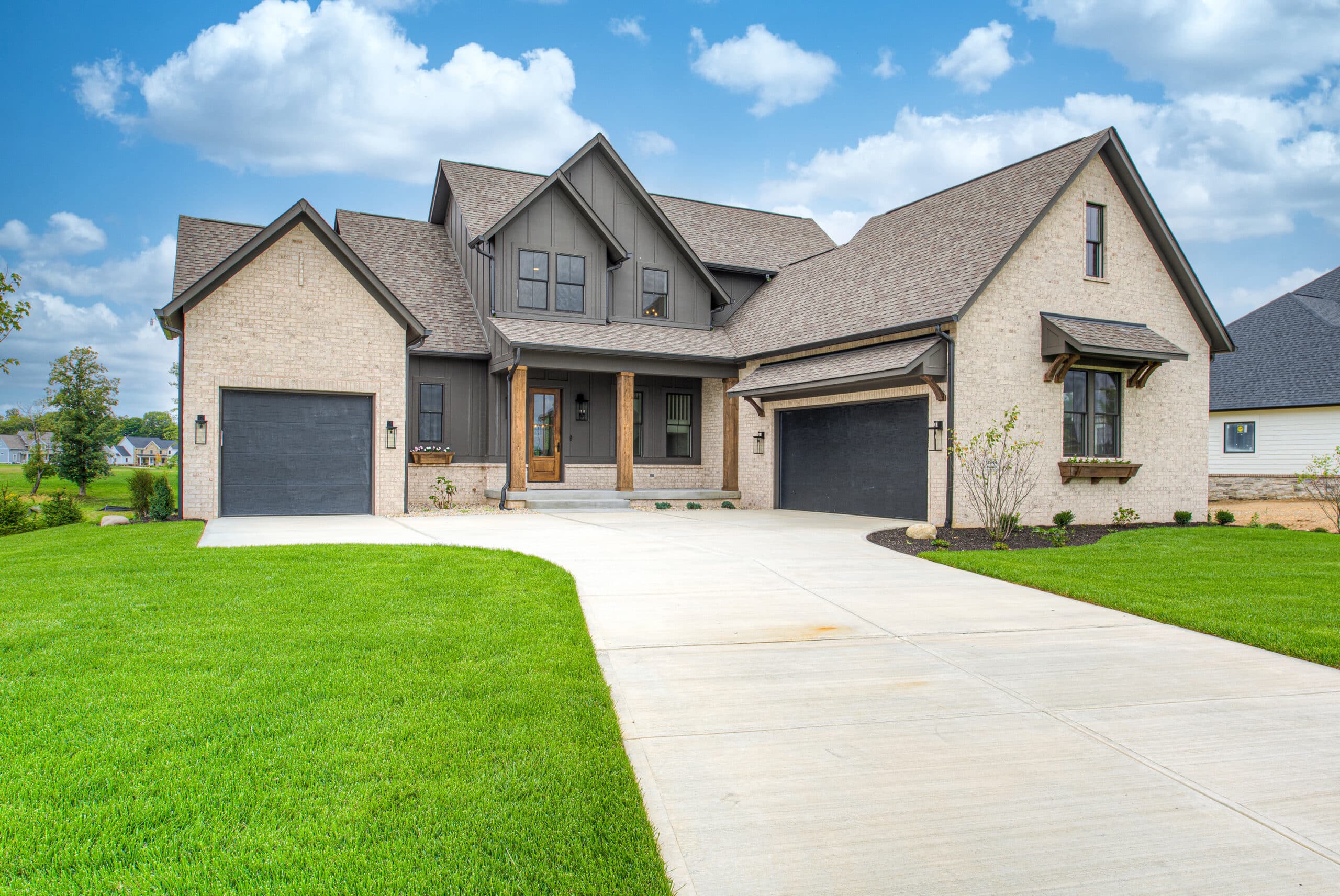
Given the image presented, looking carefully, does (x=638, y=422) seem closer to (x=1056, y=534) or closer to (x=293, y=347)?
(x=293, y=347)

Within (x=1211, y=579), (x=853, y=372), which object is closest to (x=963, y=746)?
(x=1211, y=579)

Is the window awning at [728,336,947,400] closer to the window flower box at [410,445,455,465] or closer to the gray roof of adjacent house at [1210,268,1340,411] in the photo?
the window flower box at [410,445,455,465]

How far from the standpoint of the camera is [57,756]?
11.0 ft

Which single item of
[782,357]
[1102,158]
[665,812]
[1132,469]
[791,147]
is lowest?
[665,812]

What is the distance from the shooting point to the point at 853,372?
48.7 feet

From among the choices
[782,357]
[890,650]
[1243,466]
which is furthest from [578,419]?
[1243,466]

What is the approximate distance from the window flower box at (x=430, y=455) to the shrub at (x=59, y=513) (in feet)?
21.5

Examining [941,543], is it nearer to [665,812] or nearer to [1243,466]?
[665,812]

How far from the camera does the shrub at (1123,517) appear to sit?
15539mm

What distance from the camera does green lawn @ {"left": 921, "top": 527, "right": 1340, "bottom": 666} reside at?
613 centimetres

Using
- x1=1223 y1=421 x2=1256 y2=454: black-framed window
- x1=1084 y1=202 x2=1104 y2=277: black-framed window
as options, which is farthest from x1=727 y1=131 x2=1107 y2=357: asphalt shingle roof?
x1=1223 y1=421 x2=1256 y2=454: black-framed window

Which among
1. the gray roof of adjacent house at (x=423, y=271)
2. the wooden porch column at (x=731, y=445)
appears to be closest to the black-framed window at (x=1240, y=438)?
the wooden porch column at (x=731, y=445)

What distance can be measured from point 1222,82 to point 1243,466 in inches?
485

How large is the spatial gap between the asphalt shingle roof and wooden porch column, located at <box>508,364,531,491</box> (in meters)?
5.42
